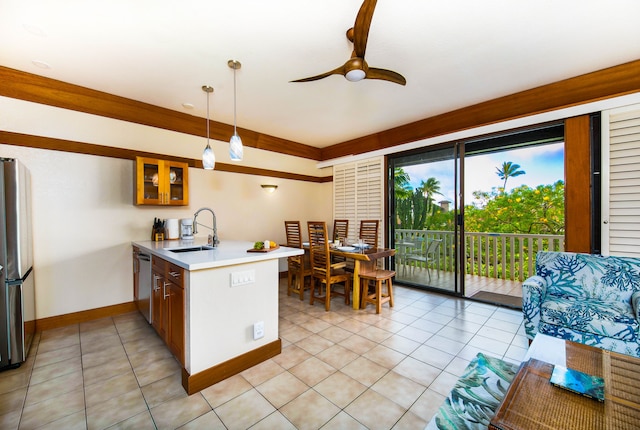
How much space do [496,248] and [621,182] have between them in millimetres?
2521

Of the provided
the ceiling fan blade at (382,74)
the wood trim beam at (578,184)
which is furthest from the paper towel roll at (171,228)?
the wood trim beam at (578,184)

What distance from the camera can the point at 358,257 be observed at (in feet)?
10.7

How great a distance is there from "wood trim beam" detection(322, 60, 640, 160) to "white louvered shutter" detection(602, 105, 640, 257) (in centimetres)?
28

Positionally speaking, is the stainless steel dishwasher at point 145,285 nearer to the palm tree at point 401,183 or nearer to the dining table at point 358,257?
the dining table at point 358,257

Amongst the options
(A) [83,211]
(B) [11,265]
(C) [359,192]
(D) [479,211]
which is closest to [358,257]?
(C) [359,192]

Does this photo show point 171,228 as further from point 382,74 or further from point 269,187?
point 382,74

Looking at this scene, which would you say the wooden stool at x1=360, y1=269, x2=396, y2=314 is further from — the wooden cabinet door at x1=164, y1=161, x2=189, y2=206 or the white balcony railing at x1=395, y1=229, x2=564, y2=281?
the wooden cabinet door at x1=164, y1=161, x2=189, y2=206

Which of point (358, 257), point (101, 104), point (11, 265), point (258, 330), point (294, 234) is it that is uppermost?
point (101, 104)

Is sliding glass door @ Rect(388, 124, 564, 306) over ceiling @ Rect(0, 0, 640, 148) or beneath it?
beneath

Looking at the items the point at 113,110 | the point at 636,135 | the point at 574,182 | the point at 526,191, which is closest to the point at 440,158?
the point at 574,182

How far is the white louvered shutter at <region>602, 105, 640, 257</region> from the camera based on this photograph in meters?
2.57

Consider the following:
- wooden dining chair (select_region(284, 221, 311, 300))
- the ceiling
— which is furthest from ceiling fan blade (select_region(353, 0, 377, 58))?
wooden dining chair (select_region(284, 221, 311, 300))

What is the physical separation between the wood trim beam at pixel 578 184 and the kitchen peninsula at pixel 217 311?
306 cm

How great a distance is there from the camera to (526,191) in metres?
5.23
